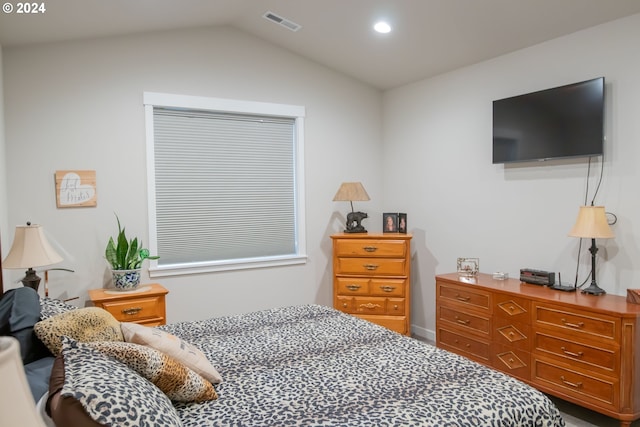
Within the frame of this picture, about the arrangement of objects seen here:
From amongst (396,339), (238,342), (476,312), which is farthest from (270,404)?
(476,312)

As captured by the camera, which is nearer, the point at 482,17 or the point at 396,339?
the point at 396,339

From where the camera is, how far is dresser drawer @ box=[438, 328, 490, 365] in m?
3.35

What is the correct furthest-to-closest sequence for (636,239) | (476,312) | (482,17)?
(476,312)
(482,17)
(636,239)

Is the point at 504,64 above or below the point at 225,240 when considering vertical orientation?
above

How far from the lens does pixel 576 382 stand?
2.73 m

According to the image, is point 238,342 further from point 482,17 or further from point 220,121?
point 482,17

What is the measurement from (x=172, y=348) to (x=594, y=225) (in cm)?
259

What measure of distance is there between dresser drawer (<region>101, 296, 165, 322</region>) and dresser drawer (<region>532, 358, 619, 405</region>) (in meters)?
2.69

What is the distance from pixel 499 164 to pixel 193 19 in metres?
2.80

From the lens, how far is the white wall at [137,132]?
3.28 metres

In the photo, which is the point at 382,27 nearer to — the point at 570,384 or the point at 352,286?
the point at 352,286

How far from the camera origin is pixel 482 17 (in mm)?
3158

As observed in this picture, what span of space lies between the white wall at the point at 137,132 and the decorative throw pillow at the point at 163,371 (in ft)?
7.25

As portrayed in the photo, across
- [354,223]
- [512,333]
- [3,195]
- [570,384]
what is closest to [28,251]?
[3,195]
